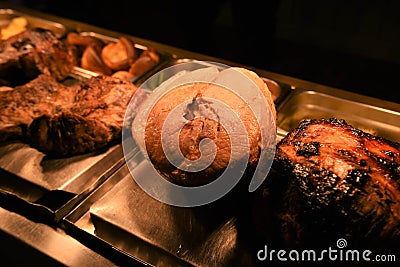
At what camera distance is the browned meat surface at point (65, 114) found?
2018 millimetres

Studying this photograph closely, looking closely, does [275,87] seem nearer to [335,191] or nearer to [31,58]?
[335,191]

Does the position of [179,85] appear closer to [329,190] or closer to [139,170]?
[139,170]

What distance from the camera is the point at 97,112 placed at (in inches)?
82.5

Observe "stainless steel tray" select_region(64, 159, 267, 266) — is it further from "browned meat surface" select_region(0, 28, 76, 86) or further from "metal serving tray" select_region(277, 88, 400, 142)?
"browned meat surface" select_region(0, 28, 76, 86)

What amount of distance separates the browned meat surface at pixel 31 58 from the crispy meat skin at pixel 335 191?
167cm

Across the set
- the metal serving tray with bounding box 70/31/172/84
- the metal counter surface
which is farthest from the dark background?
the metal counter surface

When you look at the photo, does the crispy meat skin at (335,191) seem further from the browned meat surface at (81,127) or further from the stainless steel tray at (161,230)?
the browned meat surface at (81,127)

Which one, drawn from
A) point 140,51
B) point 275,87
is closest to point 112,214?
point 275,87

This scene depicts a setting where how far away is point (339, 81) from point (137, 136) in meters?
2.22

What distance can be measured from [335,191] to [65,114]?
1.27 metres

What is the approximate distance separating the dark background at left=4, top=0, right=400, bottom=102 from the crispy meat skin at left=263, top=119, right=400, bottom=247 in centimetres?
204

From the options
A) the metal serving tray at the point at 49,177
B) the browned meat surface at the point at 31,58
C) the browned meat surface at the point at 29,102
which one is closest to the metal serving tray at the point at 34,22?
the browned meat surface at the point at 31,58

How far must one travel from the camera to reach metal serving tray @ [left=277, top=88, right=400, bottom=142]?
6.91 ft

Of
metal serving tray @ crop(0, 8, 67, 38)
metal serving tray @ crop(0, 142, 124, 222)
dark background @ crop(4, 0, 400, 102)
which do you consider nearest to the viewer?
metal serving tray @ crop(0, 142, 124, 222)
